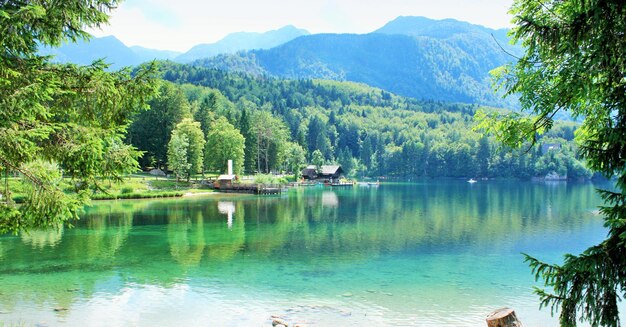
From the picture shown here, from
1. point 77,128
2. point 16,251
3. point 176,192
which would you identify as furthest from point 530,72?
point 176,192

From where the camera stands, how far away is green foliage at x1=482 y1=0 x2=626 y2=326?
21.6 ft

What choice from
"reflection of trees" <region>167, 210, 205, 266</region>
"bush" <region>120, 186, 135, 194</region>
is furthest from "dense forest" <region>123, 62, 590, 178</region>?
"reflection of trees" <region>167, 210, 205, 266</region>

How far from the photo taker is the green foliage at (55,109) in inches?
331

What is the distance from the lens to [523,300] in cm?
2003

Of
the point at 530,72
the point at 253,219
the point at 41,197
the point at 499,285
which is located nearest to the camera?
the point at 530,72

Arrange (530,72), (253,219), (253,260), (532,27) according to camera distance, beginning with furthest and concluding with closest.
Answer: (253,219)
(253,260)
(530,72)
(532,27)

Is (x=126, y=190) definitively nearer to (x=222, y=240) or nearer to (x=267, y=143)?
(x=222, y=240)

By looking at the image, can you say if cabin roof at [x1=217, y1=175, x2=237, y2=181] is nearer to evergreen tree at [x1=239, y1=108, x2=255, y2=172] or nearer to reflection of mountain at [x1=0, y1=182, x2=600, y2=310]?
evergreen tree at [x1=239, y1=108, x2=255, y2=172]

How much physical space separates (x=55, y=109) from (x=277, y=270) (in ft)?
54.1

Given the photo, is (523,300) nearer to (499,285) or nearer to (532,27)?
(499,285)

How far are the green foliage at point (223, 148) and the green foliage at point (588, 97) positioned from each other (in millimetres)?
81679

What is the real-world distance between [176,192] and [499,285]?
5392cm

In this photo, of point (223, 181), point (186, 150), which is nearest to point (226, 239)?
point (186, 150)

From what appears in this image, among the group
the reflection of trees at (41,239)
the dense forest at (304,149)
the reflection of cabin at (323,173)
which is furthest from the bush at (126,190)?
the reflection of cabin at (323,173)
